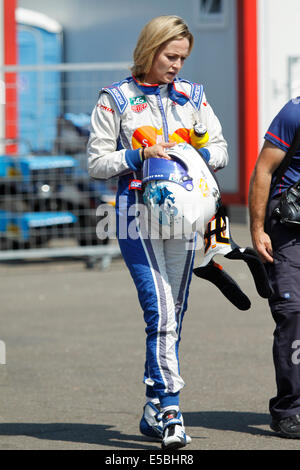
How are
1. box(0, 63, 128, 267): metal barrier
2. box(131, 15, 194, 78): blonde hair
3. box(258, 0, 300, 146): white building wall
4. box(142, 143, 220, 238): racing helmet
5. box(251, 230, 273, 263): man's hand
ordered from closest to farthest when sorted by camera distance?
box(142, 143, 220, 238): racing helmet
box(131, 15, 194, 78): blonde hair
box(251, 230, 273, 263): man's hand
box(0, 63, 128, 267): metal barrier
box(258, 0, 300, 146): white building wall

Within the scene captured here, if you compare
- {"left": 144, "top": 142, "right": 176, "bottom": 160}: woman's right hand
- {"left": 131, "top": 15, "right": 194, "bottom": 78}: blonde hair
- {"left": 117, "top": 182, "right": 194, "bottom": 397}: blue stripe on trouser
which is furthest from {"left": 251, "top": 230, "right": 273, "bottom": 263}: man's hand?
{"left": 131, "top": 15, "right": 194, "bottom": 78}: blonde hair

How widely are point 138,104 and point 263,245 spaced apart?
94 cm

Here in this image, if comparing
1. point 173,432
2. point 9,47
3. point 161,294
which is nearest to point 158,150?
point 161,294

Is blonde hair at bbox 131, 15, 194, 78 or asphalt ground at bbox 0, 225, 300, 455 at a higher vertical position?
blonde hair at bbox 131, 15, 194, 78

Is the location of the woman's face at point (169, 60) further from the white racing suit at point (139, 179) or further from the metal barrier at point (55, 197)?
the metal barrier at point (55, 197)

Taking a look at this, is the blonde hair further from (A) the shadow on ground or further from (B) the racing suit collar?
(A) the shadow on ground

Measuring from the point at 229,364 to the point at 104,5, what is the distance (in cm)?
1266

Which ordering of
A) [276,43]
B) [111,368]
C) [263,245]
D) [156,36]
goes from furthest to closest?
1. [276,43]
2. [111,368]
3. [263,245]
4. [156,36]

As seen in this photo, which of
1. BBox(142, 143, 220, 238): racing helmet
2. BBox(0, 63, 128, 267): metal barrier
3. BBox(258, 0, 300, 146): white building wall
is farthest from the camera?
BBox(258, 0, 300, 146): white building wall

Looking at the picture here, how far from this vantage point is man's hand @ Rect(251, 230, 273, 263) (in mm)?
5172

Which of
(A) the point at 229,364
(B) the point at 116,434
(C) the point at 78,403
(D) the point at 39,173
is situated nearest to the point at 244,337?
(A) the point at 229,364

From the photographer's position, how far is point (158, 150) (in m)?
4.77

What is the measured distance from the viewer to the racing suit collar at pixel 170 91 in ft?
16.3

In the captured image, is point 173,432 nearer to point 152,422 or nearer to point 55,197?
point 152,422
